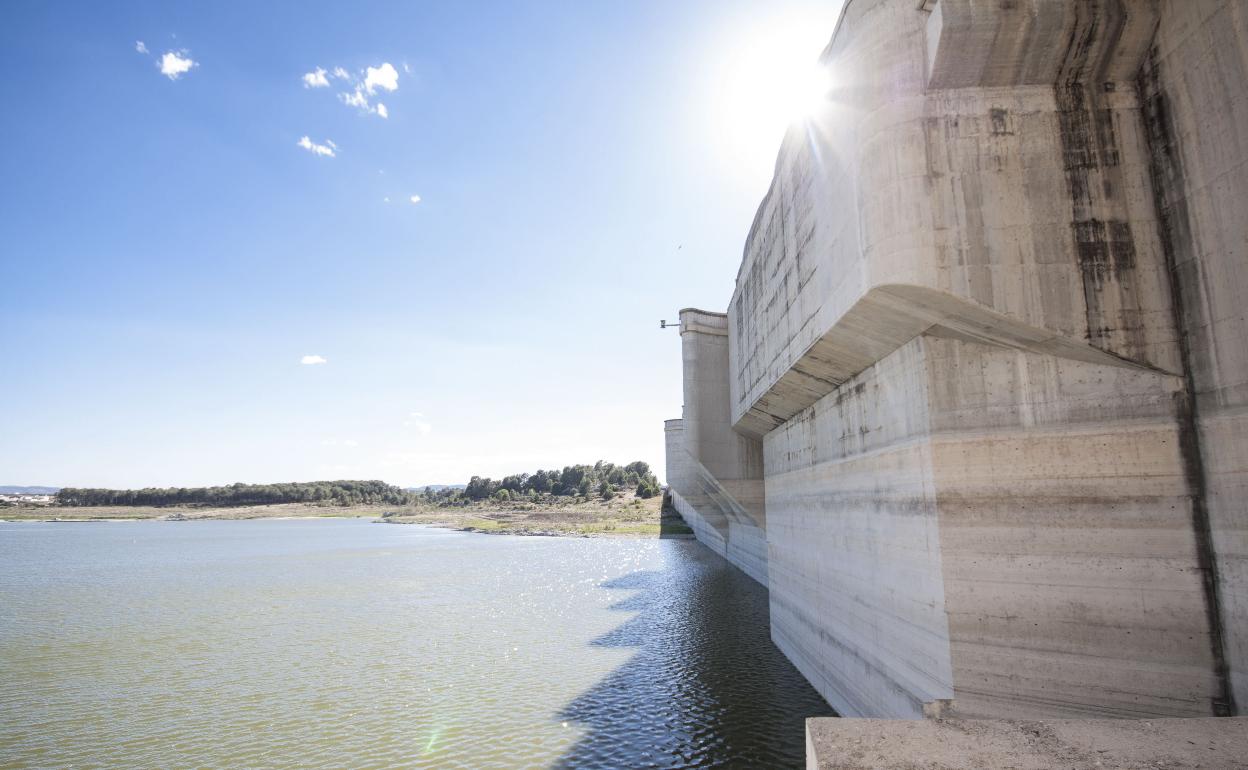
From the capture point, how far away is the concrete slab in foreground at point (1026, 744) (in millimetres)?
5699

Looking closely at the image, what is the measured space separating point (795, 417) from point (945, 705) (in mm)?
12303

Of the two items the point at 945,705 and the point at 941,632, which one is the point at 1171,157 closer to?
the point at 941,632

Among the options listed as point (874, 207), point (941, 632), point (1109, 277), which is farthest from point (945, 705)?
point (874, 207)

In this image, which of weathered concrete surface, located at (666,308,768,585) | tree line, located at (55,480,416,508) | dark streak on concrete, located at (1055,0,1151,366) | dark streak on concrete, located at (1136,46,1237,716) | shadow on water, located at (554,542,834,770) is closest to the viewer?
dark streak on concrete, located at (1136,46,1237,716)

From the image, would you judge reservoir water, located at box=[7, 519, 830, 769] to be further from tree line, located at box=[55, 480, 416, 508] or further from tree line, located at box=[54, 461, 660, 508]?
tree line, located at box=[55, 480, 416, 508]

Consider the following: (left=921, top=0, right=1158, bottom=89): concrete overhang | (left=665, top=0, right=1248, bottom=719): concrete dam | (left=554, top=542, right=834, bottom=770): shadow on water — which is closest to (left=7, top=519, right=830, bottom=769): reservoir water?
(left=554, top=542, right=834, bottom=770): shadow on water

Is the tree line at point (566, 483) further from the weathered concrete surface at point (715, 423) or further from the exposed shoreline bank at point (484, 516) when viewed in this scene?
the weathered concrete surface at point (715, 423)

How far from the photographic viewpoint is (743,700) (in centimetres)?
1831

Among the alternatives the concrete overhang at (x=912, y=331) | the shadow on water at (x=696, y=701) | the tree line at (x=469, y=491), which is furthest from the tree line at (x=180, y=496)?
the concrete overhang at (x=912, y=331)

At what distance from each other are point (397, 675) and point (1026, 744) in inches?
805

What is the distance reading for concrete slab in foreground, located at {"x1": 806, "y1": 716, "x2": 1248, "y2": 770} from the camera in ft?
18.7

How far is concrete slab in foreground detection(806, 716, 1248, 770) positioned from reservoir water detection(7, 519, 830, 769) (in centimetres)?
874

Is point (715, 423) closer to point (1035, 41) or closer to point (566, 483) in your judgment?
point (1035, 41)

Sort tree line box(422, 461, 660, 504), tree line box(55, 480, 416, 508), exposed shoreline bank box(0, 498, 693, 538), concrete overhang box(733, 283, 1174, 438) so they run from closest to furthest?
concrete overhang box(733, 283, 1174, 438) → exposed shoreline bank box(0, 498, 693, 538) → tree line box(422, 461, 660, 504) → tree line box(55, 480, 416, 508)
